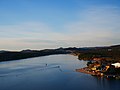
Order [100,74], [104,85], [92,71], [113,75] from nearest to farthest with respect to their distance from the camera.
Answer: [104,85], [113,75], [100,74], [92,71]

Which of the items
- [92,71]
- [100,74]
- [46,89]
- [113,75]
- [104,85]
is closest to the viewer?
[46,89]

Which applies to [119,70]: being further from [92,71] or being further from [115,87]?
[115,87]

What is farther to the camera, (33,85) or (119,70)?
(119,70)

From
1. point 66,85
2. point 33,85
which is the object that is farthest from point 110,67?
point 33,85

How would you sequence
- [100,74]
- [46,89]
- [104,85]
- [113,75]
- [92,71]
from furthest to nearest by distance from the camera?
[92,71] < [100,74] < [113,75] < [104,85] < [46,89]

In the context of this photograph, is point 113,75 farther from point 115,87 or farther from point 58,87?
point 58,87

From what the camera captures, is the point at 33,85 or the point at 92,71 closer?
the point at 33,85

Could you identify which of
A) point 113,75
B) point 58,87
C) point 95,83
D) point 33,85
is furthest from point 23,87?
point 113,75
